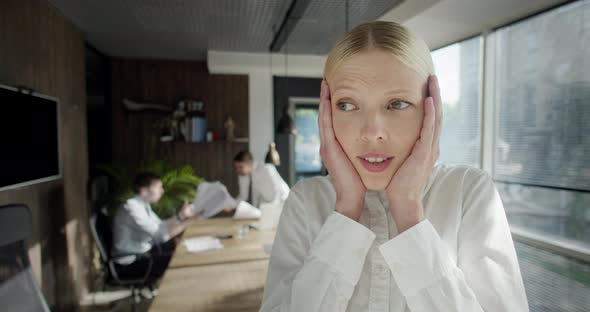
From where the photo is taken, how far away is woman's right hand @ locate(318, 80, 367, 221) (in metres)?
0.69

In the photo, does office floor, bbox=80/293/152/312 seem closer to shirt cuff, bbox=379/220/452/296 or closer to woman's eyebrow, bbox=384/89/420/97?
shirt cuff, bbox=379/220/452/296

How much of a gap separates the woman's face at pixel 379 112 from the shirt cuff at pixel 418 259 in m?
0.11

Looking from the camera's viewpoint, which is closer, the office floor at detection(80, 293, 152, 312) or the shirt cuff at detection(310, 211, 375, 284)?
the shirt cuff at detection(310, 211, 375, 284)

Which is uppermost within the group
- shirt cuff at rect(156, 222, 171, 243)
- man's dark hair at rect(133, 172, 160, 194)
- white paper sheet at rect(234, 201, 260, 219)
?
man's dark hair at rect(133, 172, 160, 194)

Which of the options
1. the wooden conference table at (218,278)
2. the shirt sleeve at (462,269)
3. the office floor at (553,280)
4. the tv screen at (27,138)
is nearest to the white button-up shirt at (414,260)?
the shirt sleeve at (462,269)

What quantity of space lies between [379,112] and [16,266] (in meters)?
1.68

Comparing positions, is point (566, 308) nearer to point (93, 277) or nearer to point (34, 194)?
point (34, 194)

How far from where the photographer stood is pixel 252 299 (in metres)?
1.66

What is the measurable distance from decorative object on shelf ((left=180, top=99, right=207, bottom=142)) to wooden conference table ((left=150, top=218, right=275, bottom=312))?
2.52m

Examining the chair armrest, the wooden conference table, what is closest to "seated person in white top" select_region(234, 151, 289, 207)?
the wooden conference table

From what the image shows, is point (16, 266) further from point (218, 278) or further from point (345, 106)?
point (345, 106)

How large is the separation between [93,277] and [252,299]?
11.1 feet

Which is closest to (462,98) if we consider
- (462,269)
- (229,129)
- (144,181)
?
(462,269)

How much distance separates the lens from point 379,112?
66cm
